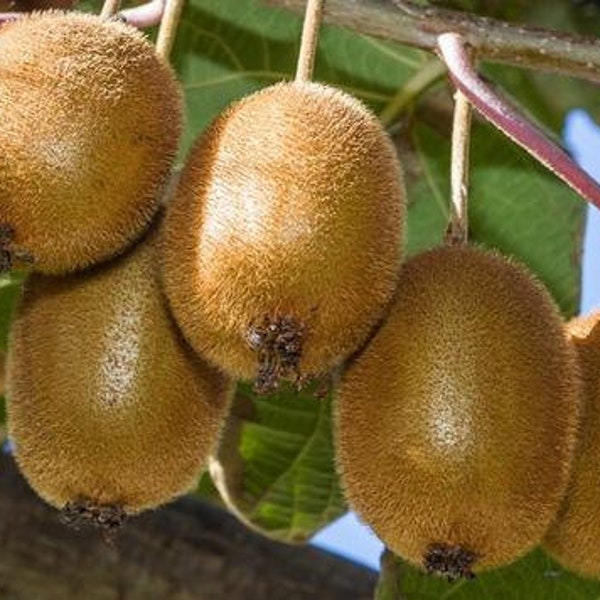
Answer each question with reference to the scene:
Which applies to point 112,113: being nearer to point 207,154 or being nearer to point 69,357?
point 207,154

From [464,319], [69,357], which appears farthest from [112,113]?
[464,319]

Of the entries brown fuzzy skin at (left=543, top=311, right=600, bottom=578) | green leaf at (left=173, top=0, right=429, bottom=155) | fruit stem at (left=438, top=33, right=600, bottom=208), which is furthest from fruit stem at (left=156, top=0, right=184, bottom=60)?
green leaf at (left=173, top=0, right=429, bottom=155)

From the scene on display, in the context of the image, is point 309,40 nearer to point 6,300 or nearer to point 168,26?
point 168,26

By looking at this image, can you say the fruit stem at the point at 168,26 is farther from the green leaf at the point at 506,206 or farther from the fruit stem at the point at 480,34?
the green leaf at the point at 506,206

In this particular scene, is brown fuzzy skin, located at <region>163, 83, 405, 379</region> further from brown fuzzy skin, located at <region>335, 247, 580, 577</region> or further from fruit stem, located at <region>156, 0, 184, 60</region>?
fruit stem, located at <region>156, 0, 184, 60</region>

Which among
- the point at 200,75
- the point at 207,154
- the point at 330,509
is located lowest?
the point at 330,509

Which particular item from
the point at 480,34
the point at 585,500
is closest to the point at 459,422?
the point at 585,500

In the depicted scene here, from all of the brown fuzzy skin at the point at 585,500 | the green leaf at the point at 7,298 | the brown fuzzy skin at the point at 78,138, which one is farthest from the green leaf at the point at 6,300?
the brown fuzzy skin at the point at 585,500
